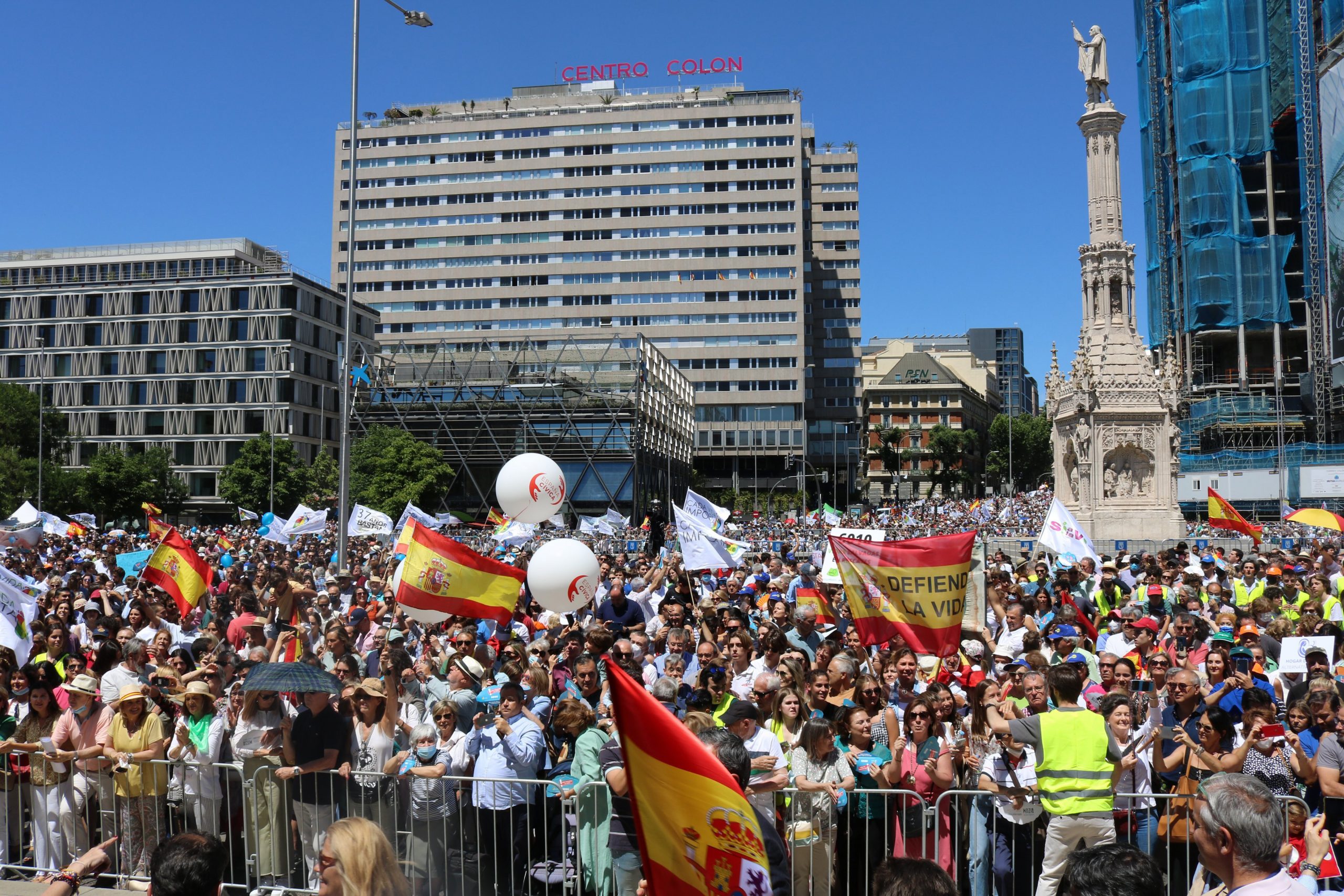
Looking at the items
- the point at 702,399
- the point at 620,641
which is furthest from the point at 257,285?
the point at 620,641

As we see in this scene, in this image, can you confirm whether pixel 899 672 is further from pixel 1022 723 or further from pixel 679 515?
pixel 679 515

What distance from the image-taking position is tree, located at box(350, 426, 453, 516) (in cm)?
5931

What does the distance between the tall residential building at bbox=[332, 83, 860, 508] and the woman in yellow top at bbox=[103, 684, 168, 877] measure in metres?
85.8

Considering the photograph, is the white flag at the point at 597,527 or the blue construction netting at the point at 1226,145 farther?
the blue construction netting at the point at 1226,145

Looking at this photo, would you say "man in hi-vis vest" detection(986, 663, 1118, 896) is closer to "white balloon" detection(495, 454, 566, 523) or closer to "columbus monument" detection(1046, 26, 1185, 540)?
"white balloon" detection(495, 454, 566, 523)

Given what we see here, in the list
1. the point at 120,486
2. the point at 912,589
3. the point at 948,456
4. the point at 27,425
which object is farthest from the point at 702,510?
the point at 948,456

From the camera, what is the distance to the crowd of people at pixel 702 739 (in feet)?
20.7

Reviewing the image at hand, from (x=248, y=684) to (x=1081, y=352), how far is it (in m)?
30.6

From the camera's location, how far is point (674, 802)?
12.1ft

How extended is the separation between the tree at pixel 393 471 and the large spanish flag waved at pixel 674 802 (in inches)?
2175

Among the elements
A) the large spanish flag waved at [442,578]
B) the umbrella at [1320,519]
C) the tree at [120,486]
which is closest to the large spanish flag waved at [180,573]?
the large spanish flag waved at [442,578]

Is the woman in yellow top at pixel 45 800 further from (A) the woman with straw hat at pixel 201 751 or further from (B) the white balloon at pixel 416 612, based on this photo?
(B) the white balloon at pixel 416 612

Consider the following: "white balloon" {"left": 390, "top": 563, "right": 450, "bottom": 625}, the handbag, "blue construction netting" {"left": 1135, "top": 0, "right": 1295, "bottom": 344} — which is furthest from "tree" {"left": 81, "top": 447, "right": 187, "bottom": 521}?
the handbag

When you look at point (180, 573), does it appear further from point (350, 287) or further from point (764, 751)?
point (764, 751)
